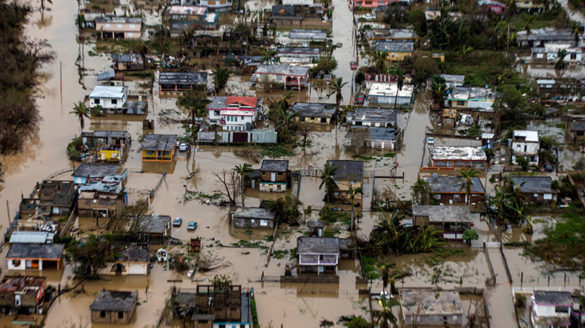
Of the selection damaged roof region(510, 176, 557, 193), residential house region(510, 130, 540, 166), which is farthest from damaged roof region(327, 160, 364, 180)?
residential house region(510, 130, 540, 166)

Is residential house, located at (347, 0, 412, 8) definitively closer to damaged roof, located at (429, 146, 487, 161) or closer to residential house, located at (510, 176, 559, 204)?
damaged roof, located at (429, 146, 487, 161)

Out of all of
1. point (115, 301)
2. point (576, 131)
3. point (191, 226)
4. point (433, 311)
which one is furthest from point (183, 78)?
point (433, 311)

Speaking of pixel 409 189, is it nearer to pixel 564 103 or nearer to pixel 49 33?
pixel 564 103

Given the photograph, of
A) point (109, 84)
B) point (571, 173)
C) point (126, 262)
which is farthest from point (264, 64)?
point (126, 262)

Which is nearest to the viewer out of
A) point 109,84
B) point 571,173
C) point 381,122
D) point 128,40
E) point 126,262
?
point 126,262

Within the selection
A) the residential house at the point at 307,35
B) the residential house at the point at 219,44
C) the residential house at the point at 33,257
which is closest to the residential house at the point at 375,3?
the residential house at the point at 307,35

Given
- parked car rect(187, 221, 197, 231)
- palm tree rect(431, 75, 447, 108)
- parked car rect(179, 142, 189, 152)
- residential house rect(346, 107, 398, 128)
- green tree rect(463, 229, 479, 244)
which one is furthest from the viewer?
palm tree rect(431, 75, 447, 108)
